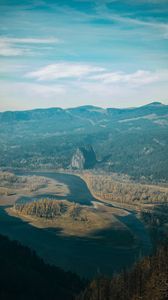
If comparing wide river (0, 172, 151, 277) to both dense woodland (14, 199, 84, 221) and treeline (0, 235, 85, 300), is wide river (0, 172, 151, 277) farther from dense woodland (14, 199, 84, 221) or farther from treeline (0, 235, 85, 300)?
dense woodland (14, 199, 84, 221)

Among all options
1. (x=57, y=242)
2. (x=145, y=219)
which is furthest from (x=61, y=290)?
(x=145, y=219)

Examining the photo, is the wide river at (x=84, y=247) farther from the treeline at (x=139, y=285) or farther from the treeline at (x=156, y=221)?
the treeline at (x=139, y=285)

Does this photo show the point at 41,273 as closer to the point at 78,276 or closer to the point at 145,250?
the point at 78,276

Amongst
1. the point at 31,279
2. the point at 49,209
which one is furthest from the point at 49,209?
the point at 31,279

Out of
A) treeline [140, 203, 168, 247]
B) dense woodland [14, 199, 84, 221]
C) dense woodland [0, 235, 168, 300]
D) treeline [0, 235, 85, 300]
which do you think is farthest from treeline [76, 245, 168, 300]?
dense woodland [14, 199, 84, 221]

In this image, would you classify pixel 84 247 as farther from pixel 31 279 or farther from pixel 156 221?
pixel 156 221

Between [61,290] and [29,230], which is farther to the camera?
[29,230]
